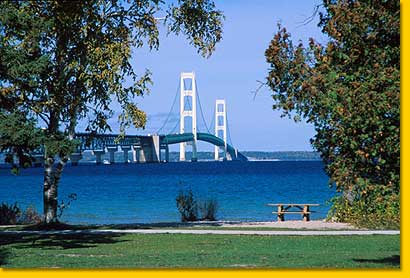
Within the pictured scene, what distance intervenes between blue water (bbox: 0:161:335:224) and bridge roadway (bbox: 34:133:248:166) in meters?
4.32

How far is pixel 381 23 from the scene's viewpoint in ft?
21.9

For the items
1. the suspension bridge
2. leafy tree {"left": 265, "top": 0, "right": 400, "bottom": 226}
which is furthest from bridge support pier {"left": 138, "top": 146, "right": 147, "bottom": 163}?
leafy tree {"left": 265, "top": 0, "right": 400, "bottom": 226}

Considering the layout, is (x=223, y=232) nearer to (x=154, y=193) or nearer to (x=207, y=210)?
(x=207, y=210)

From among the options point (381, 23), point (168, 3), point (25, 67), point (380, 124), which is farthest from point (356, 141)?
point (168, 3)

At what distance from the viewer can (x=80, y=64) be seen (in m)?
13.3

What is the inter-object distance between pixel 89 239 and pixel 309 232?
3.57 m

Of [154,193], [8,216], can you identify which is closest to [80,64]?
[8,216]

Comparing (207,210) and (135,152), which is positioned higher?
(135,152)

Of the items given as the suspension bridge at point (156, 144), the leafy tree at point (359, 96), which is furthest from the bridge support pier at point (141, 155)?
the leafy tree at point (359, 96)

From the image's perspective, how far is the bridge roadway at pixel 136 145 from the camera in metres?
13.4

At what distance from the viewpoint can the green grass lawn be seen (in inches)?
381

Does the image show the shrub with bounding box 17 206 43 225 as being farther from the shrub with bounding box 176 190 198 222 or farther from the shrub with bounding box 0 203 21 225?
the shrub with bounding box 176 190 198 222

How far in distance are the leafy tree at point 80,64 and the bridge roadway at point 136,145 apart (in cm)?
26

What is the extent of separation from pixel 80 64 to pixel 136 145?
1532 mm
